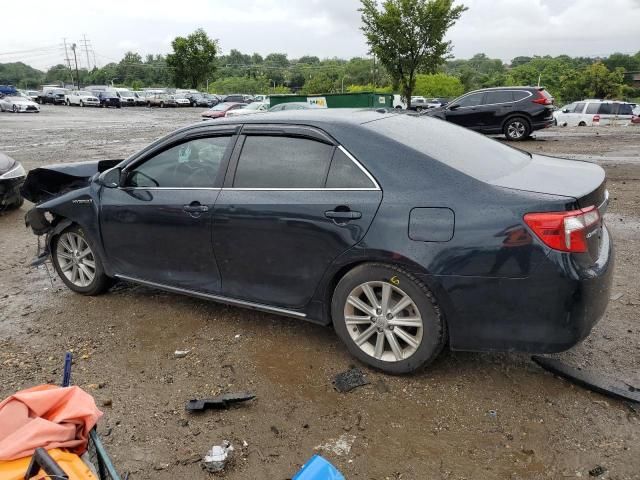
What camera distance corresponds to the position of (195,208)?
383 centimetres

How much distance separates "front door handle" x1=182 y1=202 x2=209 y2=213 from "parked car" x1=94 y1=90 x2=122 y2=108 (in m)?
49.7

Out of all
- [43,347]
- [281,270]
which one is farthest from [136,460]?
[43,347]

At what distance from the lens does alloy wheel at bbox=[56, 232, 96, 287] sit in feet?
15.5

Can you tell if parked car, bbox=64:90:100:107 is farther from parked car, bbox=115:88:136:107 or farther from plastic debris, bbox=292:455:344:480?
plastic debris, bbox=292:455:344:480

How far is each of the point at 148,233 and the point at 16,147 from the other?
15.8 m

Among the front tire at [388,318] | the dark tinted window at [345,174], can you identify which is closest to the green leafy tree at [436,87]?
the dark tinted window at [345,174]

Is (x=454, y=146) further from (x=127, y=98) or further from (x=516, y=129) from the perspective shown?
(x=127, y=98)

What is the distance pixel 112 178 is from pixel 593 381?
146 inches

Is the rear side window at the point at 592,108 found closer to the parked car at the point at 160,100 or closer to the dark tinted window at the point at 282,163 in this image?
the dark tinted window at the point at 282,163

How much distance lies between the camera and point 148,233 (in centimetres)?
414

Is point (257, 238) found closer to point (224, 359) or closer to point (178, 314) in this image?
point (224, 359)

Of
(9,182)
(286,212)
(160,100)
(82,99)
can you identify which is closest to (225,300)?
(286,212)

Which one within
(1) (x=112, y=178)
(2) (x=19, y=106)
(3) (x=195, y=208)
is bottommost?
(2) (x=19, y=106)

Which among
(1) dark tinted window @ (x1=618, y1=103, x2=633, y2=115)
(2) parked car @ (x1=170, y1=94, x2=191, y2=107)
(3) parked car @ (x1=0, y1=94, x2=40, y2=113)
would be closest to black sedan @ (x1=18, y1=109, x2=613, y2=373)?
(1) dark tinted window @ (x1=618, y1=103, x2=633, y2=115)
